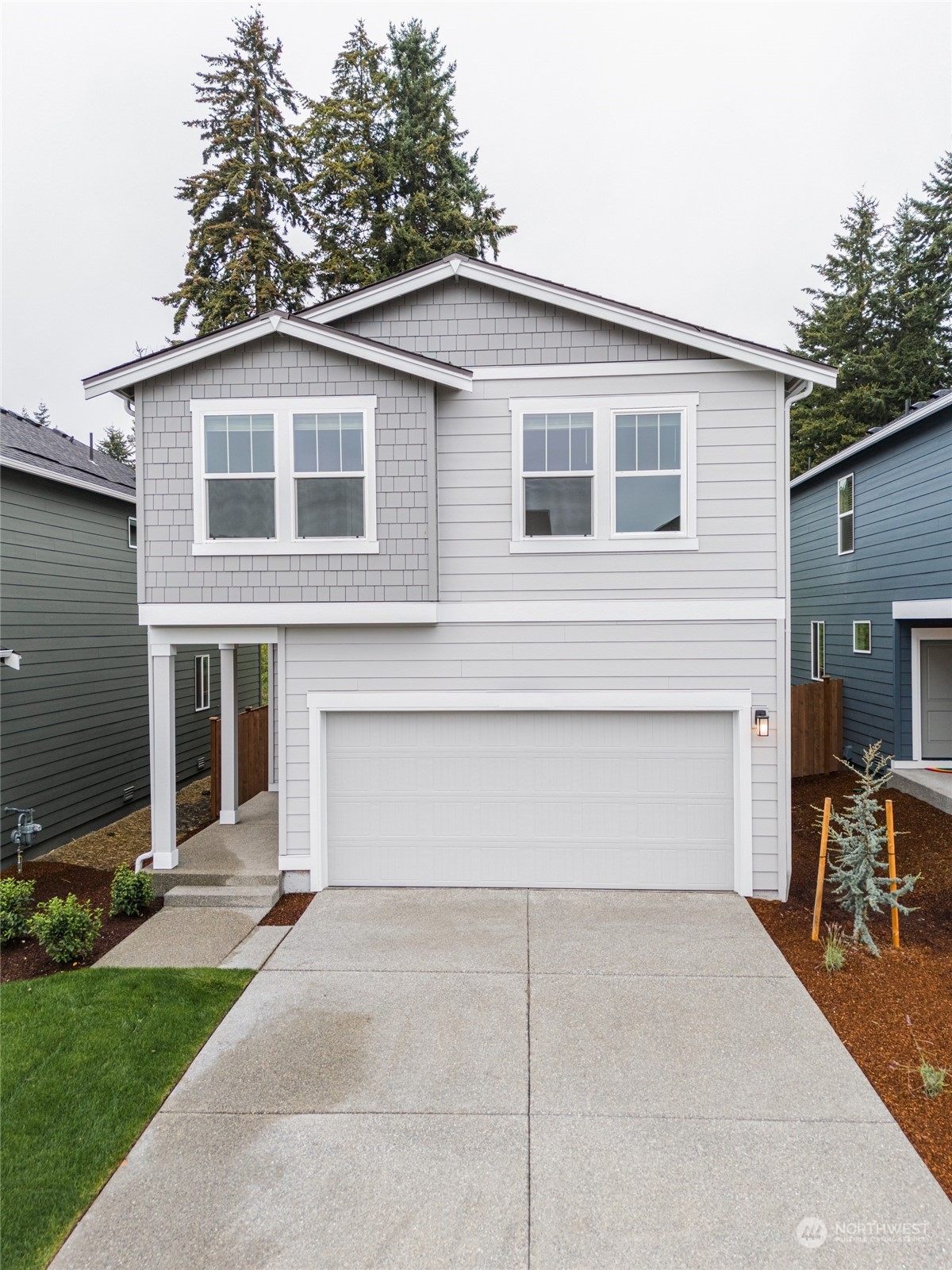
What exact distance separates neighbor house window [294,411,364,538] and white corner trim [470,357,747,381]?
153cm

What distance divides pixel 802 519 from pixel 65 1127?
16292 millimetres

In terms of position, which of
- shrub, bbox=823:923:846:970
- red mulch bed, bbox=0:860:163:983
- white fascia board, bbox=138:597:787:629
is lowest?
red mulch bed, bbox=0:860:163:983

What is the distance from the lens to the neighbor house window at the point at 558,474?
7465 millimetres

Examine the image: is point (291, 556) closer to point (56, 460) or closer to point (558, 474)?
point (558, 474)

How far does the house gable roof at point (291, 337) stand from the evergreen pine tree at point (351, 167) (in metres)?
11.6

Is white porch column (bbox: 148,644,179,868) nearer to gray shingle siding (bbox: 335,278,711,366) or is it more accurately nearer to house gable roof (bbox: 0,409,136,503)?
house gable roof (bbox: 0,409,136,503)

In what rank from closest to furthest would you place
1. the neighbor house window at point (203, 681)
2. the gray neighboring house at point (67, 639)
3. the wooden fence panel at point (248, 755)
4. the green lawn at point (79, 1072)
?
the green lawn at point (79, 1072)
the gray neighboring house at point (67, 639)
the wooden fence panel at point (248, 755)
the neighbor house window at point (203, 681)

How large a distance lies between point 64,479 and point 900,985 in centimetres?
1112

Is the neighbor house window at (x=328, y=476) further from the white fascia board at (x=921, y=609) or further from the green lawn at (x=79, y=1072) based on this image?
the white fascia board at (x=921, y=609)

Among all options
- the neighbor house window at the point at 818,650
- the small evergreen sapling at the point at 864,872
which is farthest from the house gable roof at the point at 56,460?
the neighbor house window at the point at 818,650

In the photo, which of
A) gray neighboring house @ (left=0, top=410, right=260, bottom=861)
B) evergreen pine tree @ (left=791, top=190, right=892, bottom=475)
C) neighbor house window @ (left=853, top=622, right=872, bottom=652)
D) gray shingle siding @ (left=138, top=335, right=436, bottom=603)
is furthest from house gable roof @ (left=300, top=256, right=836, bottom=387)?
evergreen pine tree @ (left=791, top=190, right=892, bottom=475)

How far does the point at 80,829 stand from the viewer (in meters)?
10.5

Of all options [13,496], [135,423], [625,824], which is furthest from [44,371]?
[625,824]

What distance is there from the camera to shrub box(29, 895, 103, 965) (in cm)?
605
